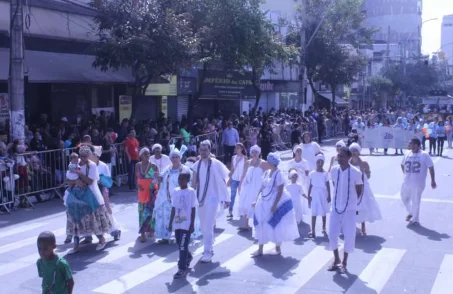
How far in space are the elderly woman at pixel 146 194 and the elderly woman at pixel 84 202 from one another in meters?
0.82

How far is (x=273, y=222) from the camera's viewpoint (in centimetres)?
962

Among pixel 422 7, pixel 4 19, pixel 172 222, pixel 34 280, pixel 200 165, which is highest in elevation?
pixel 422 7

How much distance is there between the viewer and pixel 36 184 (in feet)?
50.4

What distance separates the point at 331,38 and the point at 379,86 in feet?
81.0

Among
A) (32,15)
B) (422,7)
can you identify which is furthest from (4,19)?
(422,7)

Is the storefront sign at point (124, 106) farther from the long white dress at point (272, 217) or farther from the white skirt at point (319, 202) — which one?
the long white dress at point (272, 217)

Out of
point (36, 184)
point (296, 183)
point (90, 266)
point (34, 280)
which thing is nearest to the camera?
point (34, 280)

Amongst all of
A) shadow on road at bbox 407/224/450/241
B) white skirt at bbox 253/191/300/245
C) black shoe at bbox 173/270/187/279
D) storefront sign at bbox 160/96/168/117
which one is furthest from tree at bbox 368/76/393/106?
black shoe at bbox 173/270/187/279

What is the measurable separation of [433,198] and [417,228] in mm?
4088

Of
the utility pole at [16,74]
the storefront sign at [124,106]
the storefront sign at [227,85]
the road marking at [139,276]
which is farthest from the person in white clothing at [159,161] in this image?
the storefront sign at [227,85]

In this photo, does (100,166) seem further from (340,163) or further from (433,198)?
(433,198)

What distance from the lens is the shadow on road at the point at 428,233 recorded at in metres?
11.2

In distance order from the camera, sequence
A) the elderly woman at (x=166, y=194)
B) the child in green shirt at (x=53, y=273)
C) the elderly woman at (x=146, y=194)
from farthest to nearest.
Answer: the elderly woman at (x=146, y=194), the elderly woman at (x=166, y=194), the child in green shirt at (x=53, y=273)

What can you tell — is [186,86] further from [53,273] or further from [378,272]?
[53,273]
